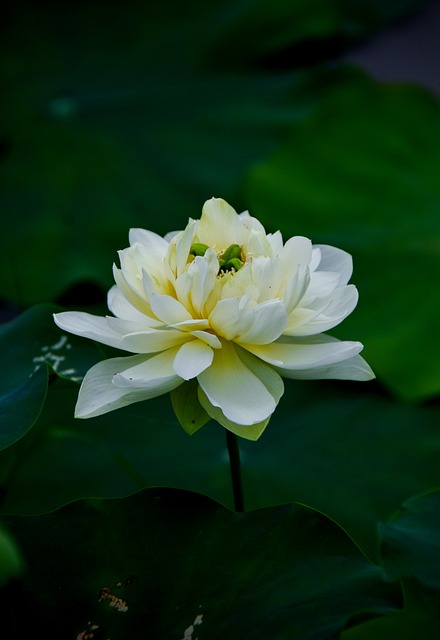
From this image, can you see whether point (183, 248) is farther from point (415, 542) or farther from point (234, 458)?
point (415, 542)

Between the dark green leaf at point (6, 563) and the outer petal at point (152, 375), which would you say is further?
the outer petal at point (152, 375)

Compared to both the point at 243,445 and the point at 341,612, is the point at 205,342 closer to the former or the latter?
the point at 341,612

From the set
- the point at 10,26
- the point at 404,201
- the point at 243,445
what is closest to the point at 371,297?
the point at 404,201

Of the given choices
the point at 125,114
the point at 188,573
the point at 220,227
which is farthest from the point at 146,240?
the point at 125,114

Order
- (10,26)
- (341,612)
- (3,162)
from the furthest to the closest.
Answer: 1. (10,26)
2. (3,162)
3. (341,612)

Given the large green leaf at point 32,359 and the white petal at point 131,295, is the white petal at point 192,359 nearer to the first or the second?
the white petal at point 131,295

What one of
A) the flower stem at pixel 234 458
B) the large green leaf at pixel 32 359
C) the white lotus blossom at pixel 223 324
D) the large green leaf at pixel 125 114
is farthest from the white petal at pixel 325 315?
the large green leaf at pixel 125 114

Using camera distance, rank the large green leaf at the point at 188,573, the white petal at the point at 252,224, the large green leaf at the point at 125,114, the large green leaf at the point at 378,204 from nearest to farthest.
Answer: the large green leaf at the point at 188,573 → the white petal at the point at 252,224 → the large green leaf at the point at 378,204 → the large green leaf at the point at 125,114
